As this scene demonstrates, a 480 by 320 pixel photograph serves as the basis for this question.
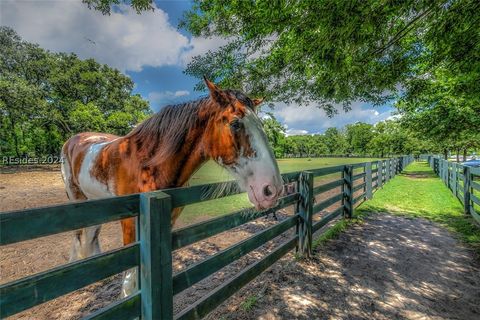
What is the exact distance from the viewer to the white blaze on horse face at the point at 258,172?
5.35 feet

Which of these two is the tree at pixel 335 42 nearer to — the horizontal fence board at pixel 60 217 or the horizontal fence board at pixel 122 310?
the horizontal fence board at pixel 60 217

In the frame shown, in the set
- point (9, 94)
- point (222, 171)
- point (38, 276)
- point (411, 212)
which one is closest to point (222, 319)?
point (222, 171)

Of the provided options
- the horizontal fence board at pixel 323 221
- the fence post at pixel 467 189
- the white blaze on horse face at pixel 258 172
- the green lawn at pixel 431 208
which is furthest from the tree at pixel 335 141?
the white blaze on horse face at pixel 258 172

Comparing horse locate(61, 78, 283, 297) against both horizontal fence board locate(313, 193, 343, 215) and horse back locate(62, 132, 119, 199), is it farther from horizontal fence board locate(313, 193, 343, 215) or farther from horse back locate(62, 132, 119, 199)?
horizontal fence board locate(313, 193, 343, 215)

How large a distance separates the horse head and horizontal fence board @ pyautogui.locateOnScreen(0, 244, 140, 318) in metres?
0.88

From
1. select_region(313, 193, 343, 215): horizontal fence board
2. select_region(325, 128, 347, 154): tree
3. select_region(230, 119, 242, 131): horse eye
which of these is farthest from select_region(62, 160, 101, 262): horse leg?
select_region(325, 128, 347, 154): tree

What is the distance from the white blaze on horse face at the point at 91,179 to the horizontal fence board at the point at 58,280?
1252 millimetres

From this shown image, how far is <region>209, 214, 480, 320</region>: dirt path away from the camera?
2547 mm

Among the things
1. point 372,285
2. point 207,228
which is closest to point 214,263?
point 207,228

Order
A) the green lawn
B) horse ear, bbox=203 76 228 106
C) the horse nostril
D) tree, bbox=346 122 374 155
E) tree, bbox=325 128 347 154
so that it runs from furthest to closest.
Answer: tree, bbox=325 128 347 154
tree, bbox=346 122 374 155
the green lawn
horse ear, bbox=203 76 228 106
the horse nostril

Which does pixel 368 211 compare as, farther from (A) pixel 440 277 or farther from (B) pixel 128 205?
(B) pixel 128 205

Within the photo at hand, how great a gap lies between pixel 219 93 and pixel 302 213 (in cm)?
268

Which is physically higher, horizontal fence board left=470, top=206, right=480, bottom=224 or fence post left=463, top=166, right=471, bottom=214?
fence post left=463, top=166, right=471, bottom=214

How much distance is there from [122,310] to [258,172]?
122 cm
